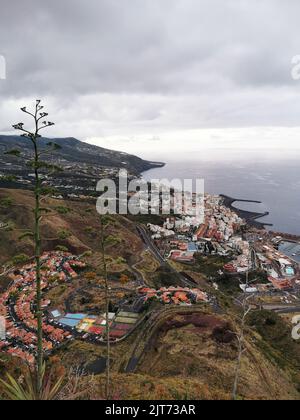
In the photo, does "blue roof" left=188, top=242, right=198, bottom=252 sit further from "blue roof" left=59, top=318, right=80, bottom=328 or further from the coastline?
Result: "blue roof" left=59, top=318, right=80, bottom=328

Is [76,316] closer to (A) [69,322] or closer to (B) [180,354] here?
(A) [69,322]

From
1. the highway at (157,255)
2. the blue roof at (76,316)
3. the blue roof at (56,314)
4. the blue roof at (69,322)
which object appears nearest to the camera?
the blue roof at (69,322)

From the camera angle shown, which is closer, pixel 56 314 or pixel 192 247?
pixel 56 314

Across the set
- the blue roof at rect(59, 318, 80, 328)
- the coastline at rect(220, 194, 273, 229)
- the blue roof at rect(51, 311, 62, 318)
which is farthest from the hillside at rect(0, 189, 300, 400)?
the coastline at rect(220, 194, 273, 229)

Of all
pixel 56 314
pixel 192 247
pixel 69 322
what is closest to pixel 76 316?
pixel 69 322

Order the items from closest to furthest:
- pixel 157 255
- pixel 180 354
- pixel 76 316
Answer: pixel 180 354, pixel 76 316, pixel 157 255

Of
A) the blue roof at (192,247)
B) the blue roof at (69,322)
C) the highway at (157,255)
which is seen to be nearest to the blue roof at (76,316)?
the blue roof at (69,322)

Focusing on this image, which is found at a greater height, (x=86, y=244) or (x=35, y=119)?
(x=35, y=119)

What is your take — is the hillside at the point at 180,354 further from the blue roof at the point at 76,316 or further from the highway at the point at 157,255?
the highway at the point at 157,255
